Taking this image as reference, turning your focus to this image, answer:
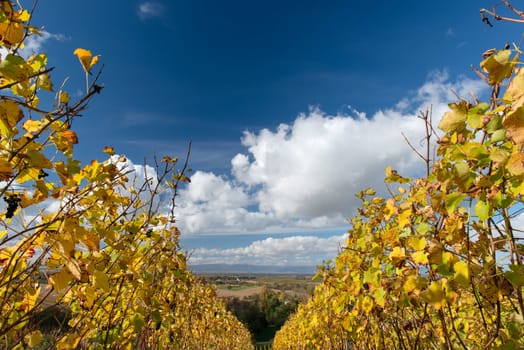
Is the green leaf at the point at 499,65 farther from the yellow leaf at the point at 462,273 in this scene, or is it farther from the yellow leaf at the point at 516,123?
the yellow leaf at the point at 462,273

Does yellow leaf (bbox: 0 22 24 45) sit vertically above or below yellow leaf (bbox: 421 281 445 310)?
above

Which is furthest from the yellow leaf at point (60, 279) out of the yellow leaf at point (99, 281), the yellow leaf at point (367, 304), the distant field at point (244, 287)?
the distant field at point (244, 287)

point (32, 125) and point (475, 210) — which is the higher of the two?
point (32, 125)

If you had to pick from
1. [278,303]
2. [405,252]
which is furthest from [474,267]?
[278,303]

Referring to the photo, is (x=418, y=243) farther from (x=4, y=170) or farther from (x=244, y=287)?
(x=244, y=287)

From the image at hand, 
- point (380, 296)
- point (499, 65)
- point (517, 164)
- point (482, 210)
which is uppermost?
point (499, 65)

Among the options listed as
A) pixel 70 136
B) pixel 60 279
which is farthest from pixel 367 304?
pixel 70 136

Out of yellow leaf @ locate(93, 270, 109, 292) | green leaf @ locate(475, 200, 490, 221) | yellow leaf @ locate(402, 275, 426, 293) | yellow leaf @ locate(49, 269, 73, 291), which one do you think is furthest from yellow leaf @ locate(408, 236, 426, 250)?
yellow leaf @ locate(49, 269, 73, 291)

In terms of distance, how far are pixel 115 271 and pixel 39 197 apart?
831mm

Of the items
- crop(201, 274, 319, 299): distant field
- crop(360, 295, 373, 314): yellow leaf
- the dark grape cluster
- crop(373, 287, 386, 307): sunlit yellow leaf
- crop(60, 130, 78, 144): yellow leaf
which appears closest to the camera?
the dark grape cluster

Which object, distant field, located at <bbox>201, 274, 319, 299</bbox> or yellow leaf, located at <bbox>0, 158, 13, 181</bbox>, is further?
distant field, located at <bbox>201, 274, 319, 299</bbox>

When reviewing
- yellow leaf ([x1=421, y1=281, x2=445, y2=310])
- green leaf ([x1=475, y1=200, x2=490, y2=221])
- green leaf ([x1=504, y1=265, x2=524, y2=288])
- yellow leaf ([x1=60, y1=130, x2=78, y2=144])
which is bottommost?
yellow leaf ([x1=421, y1=281, x2=445, y2=310])

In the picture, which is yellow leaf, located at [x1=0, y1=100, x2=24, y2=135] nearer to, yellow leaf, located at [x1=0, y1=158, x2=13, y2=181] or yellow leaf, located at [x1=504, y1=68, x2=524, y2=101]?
yellow leaf, located at [x1=0, y1=158, x2=13, y2=181]

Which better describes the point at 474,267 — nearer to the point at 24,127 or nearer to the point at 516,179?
A: the point at 516,179
